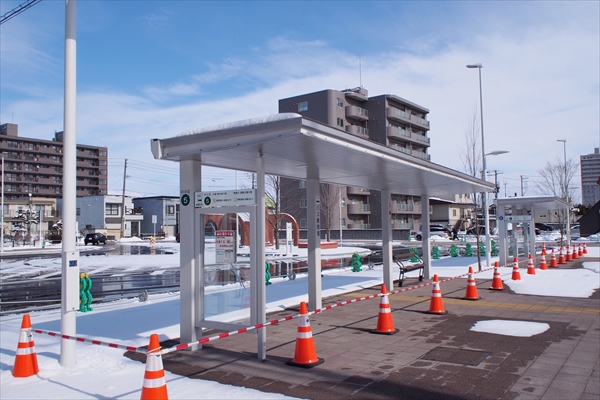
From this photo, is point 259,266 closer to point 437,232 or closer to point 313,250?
point 313,250

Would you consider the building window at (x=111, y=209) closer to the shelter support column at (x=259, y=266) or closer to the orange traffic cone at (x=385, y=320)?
the orange traffic cone at (x=385, y=320)

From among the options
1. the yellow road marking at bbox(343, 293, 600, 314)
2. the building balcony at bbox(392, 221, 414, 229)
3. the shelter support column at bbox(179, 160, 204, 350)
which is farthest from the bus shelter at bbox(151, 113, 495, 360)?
the building balcony at bbox(392, 221, 414, 229)

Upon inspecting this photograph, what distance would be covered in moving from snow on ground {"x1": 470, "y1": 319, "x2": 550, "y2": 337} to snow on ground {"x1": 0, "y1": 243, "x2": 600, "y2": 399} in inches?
0.7

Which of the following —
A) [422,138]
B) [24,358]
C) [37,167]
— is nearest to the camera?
[24,358]

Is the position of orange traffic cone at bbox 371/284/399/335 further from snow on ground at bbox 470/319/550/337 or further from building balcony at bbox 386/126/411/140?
building balcony at bbox 386/126/411/140

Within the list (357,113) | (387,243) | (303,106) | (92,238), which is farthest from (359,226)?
(387,243)

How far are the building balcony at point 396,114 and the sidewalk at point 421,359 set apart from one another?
57.9m

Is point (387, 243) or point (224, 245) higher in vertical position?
point (224, 245)

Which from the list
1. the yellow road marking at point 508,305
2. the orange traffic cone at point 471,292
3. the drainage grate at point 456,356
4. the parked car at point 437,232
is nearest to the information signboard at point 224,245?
the drainage grate at point 456,356

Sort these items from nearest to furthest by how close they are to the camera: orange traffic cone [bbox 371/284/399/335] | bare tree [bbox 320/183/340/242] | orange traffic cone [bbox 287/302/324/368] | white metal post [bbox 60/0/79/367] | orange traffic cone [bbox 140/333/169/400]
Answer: orange traffic cone [bbox 140/333/169/400], orange traffic cone [bbox 287/302/324/368], white metal post [bbox 60/0/79/367], orange traffic cone [bbox 371/284/399/335], bare tree [bbox 320/183/340/242]

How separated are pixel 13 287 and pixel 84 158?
9076 centimetres

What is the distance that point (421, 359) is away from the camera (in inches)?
286

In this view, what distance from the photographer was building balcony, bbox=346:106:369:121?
213 feet

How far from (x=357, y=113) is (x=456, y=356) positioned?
60.3 m
